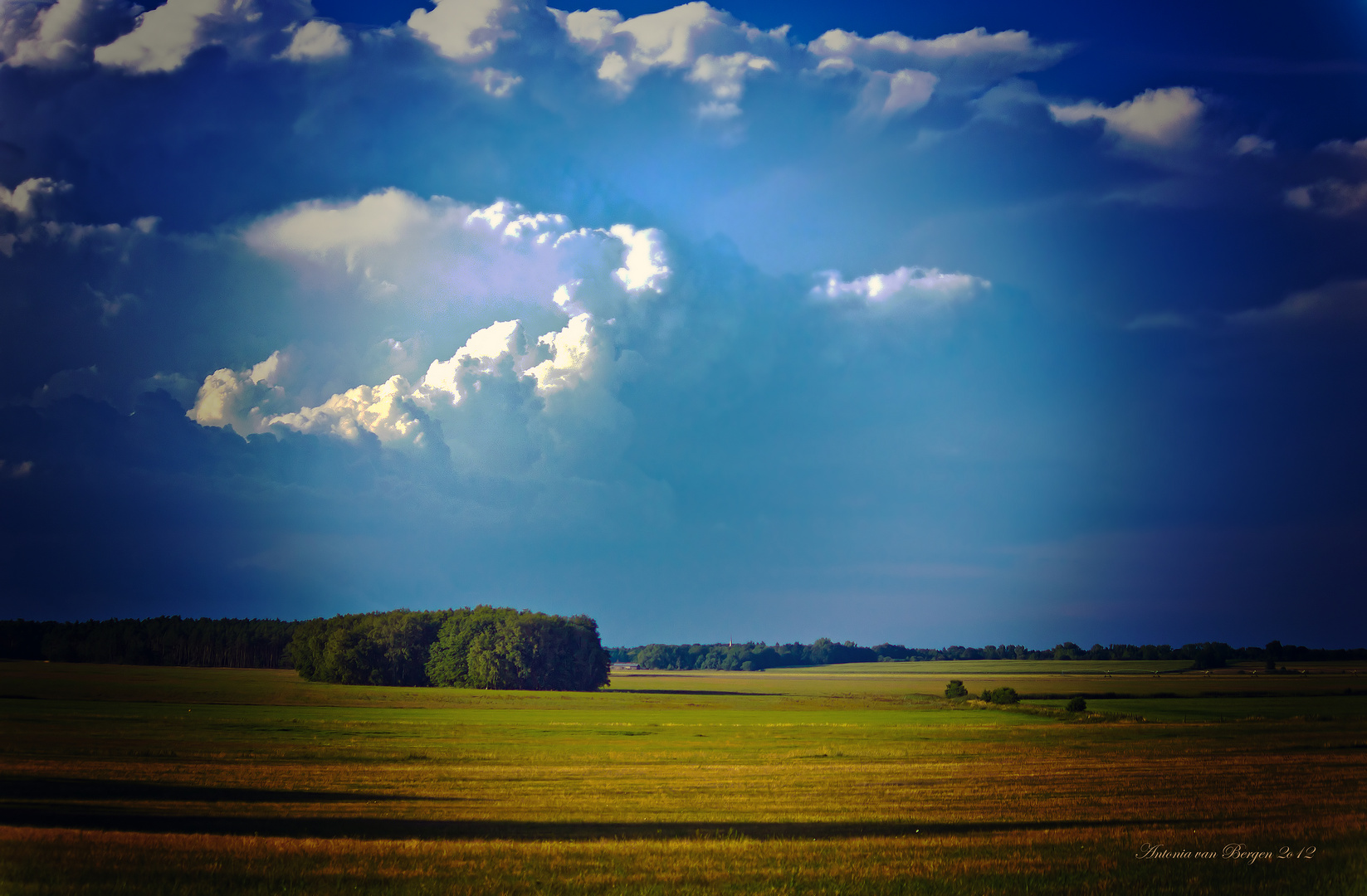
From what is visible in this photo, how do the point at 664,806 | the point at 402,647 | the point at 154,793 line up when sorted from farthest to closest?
1. the point at 402,647
2. the point at 664,806
3. the point at 154,793

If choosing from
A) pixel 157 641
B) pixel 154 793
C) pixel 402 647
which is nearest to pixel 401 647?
pixel 402 647

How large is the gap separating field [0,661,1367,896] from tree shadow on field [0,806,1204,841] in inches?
4.8

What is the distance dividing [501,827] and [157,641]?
4998 inches

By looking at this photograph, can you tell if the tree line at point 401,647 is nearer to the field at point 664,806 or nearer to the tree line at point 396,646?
the tree line at point 396,646

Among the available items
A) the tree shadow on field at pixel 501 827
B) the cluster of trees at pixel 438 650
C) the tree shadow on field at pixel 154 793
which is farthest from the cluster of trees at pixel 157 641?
the tree shadow on field at pixel 501 827

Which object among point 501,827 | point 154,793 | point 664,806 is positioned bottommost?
point 664,806

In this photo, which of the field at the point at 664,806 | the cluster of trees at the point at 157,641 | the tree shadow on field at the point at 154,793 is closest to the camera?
the field at the point at 664,806

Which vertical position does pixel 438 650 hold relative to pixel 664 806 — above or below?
below

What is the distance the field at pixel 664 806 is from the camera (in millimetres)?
14906

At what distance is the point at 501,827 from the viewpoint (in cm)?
1995

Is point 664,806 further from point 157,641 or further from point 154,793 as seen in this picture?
point 157,641

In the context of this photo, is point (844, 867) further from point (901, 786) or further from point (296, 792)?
point (296, 792)

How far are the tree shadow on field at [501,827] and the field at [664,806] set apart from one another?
0.12 meters

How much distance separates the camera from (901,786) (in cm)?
2762
